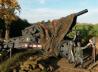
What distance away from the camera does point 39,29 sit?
24844mm

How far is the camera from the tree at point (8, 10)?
120 ft

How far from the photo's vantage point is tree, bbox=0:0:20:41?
36531 millimetres

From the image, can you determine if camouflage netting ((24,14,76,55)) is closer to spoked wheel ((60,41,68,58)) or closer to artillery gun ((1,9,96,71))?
artillery gun ((1,9,96,71))

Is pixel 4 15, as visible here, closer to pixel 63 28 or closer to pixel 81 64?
pixel 63 28

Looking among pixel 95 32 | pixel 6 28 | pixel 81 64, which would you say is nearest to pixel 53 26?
pixel 81 64

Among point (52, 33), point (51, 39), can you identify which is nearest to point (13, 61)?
point (51, 39)

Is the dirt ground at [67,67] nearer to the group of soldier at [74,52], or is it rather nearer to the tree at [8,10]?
the group of soldier at [74,52]

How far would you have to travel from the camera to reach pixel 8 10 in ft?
122

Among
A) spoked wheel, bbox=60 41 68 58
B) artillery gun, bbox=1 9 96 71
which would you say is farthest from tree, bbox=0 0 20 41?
spoked wheel, bbox=60 41 68 58

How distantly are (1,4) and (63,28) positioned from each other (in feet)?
45.5

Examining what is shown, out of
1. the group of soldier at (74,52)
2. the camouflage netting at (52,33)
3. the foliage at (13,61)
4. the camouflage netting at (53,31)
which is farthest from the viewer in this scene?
the camouflage netting at (53,31)

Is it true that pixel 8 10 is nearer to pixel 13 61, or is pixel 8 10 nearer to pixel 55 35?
pixel 55 35

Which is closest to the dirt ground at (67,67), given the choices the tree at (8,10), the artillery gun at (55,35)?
the artillery gun at (55,35)

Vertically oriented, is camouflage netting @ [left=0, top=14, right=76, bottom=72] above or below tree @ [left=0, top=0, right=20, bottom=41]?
below
